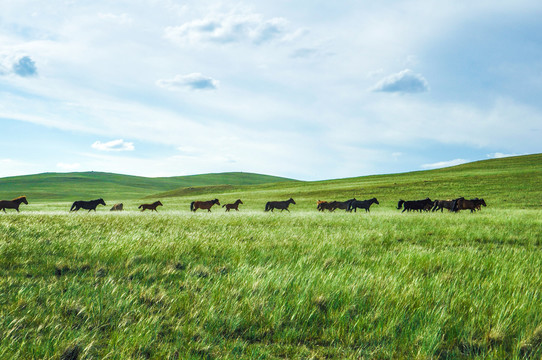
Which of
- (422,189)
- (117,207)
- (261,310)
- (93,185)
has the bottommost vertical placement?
(117,207)

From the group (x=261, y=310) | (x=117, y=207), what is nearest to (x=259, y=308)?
(x=261, y=310)

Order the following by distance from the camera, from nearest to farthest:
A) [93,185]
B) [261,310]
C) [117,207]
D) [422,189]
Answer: [261,310]
[117,207]
[422,189]
[93,185]

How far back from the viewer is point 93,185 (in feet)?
501

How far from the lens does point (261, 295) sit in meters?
4.18

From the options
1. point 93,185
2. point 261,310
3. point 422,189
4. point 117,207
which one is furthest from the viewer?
point 93,185

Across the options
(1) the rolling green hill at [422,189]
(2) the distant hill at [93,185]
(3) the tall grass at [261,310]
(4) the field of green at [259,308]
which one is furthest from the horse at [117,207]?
(2) the distant hill at [93,185]

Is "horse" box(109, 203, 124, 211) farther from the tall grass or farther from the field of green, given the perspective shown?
the tall grass

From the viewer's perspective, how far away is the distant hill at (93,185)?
120312 mm

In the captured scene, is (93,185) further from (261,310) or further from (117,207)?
(261,310)

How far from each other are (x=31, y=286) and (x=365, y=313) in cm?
461

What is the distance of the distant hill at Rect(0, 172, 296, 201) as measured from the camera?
120m

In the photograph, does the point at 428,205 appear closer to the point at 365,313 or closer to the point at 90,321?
the point at 365,313

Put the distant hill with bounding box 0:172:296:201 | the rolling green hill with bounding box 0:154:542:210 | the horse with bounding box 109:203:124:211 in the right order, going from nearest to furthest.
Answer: the horse with bounding box 109:203:124:211 → the rolling green hill with bounding box 0:154:542:210 → the distant hill with bounding box 0:172:296:201

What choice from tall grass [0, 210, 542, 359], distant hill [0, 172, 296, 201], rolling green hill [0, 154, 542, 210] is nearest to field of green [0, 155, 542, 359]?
tall grass [0, 210, 542, 359]
